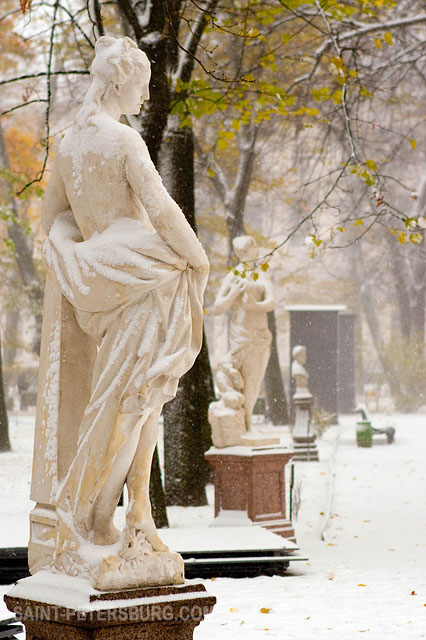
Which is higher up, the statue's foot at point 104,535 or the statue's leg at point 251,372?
the statue's leg at point 251,372

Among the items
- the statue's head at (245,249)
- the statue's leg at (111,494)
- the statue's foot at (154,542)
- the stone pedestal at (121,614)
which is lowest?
the stone pedestal at (121,614)

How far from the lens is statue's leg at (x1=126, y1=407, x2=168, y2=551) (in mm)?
3830

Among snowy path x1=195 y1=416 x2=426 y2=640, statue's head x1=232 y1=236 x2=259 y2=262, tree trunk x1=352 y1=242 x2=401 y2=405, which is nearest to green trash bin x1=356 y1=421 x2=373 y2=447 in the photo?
snowy path x1=195 y1=416 x2=426 y2=640

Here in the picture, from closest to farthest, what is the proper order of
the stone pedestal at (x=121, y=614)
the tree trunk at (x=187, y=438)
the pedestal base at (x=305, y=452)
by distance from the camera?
the stone pedestal at (x=121, y=614), the tree trunk at (x=187, y=438), the pedestal base at (x=305, y=452)

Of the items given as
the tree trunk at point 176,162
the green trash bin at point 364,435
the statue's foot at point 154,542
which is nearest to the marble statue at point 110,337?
the statue's foot at point 154,542

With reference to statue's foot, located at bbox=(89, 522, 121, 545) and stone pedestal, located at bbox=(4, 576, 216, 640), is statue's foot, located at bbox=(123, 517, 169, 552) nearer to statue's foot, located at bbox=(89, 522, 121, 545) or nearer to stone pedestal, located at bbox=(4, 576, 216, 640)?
statue's foot, located at bbox=(89, 522, 121, 545)

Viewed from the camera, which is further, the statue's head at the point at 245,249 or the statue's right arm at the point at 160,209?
the statue's head at the point at 245,249

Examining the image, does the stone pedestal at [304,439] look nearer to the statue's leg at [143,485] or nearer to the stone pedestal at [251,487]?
the stone pedestal at [251,487]

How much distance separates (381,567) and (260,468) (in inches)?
68.9

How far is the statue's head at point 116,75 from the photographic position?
13.1 feet

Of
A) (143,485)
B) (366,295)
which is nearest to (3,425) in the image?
(143,485)

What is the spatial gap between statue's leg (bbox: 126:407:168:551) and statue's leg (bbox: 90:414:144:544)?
1.5 inches

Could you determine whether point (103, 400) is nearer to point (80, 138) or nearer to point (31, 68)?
point (80, 138)

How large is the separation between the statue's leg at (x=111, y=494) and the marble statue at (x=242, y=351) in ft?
19.9
